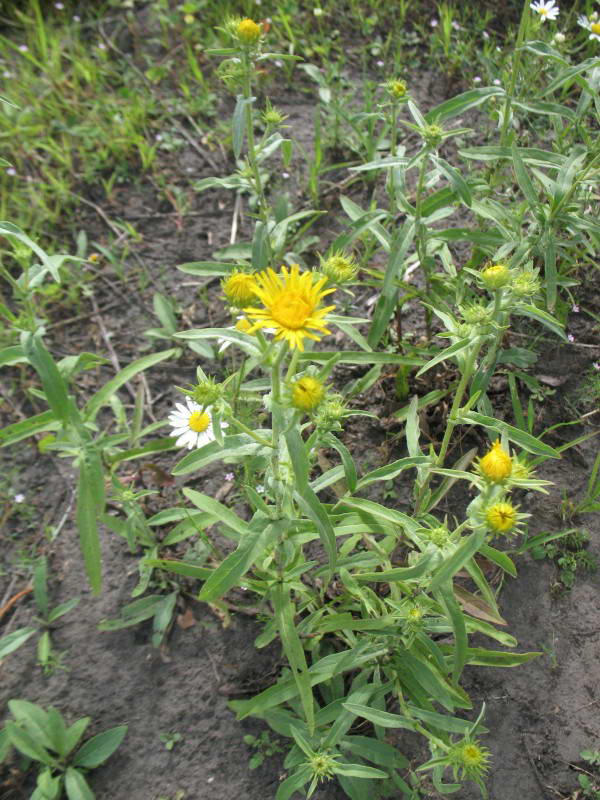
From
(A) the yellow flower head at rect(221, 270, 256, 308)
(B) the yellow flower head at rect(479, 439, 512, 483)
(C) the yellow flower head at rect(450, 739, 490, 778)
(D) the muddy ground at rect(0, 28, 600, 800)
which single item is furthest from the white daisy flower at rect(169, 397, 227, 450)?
(C) the yellow flower head at rect(450, 739, 490, 778)

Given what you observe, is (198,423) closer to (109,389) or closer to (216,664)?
(109,389)

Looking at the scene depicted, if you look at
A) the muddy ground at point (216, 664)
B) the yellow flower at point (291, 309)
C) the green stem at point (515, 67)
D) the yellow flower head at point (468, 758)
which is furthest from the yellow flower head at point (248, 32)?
the yellow flower head at point (468, 758)

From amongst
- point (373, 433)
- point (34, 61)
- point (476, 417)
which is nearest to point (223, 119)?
point (34, 61)

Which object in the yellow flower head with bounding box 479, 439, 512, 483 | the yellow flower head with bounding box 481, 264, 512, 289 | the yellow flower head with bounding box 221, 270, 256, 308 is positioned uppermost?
the yellow flower head with bounding box 481, 264, 512, 289

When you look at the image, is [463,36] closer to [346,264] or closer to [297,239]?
[297,239]

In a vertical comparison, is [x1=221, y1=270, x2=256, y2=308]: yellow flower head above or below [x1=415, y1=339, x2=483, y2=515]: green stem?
above

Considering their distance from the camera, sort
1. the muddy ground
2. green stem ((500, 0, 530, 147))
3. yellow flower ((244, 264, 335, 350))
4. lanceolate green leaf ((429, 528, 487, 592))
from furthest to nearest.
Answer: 1. green stem ((500, 0, 530, 147))
2. the muddy ground
3. lanceolate green leaf ((429, 528, 487, 592))
4. yellow flower ((244, 264, 335, 350))

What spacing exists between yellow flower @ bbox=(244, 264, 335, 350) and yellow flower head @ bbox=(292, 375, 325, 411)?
3.6 inches

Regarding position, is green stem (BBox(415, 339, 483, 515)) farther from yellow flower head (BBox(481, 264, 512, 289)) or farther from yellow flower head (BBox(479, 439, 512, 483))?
yellow flower head (BBox(479, 439, 512, 483))

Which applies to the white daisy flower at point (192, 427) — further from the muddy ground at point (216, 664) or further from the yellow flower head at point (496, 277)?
the yellow flower head at point (496, 277)

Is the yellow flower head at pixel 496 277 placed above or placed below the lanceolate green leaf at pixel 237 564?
above

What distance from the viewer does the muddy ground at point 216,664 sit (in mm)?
2221

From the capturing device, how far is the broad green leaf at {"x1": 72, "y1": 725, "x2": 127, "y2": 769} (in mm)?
2238

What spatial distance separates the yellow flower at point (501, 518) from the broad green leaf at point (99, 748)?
157 cm
